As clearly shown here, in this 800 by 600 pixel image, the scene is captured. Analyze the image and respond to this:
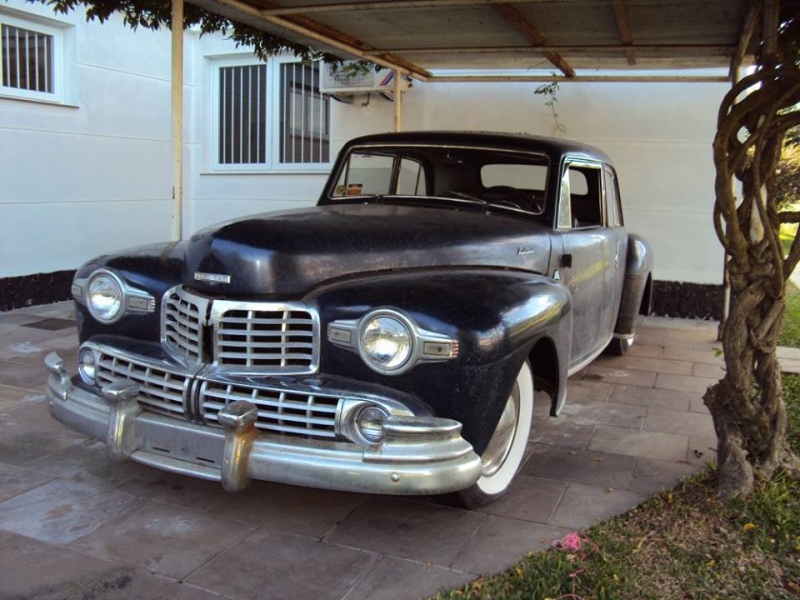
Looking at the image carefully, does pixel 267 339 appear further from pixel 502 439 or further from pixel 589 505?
pixel 589 505

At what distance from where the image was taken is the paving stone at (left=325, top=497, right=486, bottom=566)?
9.50ft

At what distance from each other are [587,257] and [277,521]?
243 cm

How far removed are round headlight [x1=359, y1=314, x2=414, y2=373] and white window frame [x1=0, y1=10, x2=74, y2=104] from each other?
6279mm

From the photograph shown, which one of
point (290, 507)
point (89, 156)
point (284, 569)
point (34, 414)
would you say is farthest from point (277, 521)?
point (89, 156)

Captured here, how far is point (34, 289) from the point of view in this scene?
7.79m

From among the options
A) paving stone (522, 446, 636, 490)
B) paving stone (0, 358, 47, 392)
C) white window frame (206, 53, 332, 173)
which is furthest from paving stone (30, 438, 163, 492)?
white window frame (206, 53, 332, 173)

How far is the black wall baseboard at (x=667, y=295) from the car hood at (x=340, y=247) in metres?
4.96

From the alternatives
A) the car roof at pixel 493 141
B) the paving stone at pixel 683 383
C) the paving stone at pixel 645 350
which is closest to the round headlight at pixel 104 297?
the car roof at pixel 493 141

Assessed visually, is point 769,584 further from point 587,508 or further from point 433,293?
point 433,293

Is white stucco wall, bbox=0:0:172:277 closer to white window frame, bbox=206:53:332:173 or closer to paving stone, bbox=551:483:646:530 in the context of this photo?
white window frame, bbox=206:53:332:173

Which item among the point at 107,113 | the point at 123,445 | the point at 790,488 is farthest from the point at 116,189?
the point at 790,488

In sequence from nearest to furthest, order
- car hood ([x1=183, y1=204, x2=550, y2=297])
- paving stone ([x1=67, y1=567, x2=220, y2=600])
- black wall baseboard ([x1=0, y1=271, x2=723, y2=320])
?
paving stone ([x1=67, y1=567, x2=220, y2=600]) < car hood ([x1=183, y1=204, x2=550, y2=297]) < black wall baseboard ([x1=0, y1=271, x2=723, y2=320])

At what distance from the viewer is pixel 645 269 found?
19.4ft

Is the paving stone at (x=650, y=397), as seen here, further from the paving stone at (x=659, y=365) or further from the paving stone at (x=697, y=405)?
the paving stone at (x=659, y=365)
